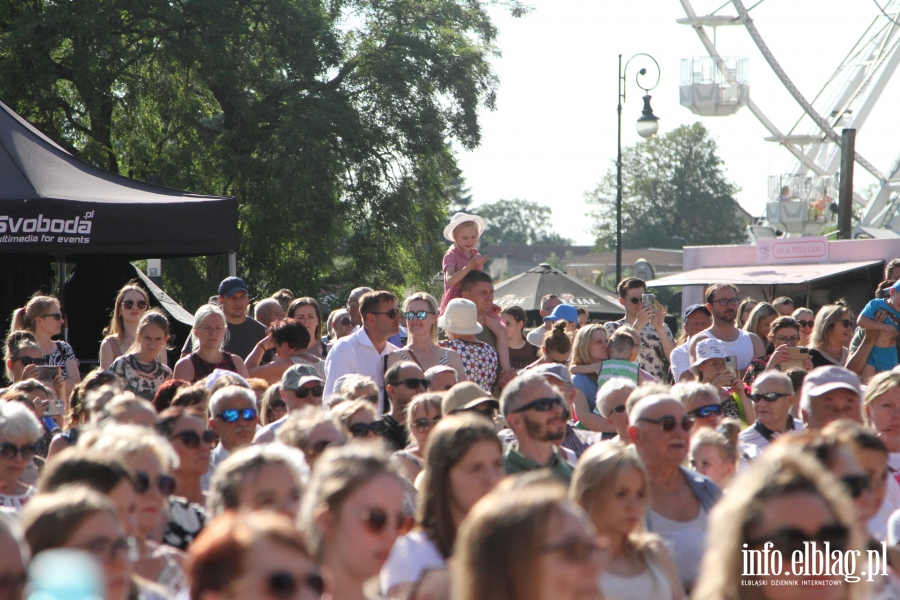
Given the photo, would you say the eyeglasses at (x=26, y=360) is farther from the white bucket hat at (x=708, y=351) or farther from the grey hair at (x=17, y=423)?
the white bucket hat at (x=708, y=351)

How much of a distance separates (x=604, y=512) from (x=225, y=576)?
1.72m

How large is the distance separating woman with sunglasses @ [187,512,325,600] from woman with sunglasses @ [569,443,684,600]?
1.51m

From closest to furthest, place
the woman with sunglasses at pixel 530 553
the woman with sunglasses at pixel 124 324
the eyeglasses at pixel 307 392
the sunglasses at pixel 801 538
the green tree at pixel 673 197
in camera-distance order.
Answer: the woman with sunglasses at pixel 530 553 → the sunglasses at pixel 801 538 → the eyeglasses at pixel 307 392 → the woman with sunglasses at pixel 124 324 → the green tree at pixel 673 197

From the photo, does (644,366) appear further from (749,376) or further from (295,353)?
(295,353)

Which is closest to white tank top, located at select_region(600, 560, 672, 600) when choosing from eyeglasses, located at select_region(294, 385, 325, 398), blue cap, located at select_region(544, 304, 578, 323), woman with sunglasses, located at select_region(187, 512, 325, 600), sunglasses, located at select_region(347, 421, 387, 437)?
woman with sunglasses, located at select_region(187, 512, 325, 600)

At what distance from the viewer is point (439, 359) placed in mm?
6598

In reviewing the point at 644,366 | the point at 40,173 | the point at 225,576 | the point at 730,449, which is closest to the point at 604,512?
the point at 730,449

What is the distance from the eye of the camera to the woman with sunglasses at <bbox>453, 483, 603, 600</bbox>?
2.31 meters

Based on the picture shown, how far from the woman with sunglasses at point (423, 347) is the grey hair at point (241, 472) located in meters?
3.06

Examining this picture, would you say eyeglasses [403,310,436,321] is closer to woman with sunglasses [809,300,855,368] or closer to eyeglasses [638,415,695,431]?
eyeglasses [638,415,695,431]

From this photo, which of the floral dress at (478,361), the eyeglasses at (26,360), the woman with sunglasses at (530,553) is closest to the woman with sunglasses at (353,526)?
the woman with sunglasses at (530,553)

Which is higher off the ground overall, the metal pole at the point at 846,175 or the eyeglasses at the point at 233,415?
the metal pole at the point at 846,175

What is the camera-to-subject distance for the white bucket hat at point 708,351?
7160 mm

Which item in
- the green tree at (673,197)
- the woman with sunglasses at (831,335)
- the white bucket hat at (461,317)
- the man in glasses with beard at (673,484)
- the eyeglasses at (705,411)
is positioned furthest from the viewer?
the green tree at (673,197)
